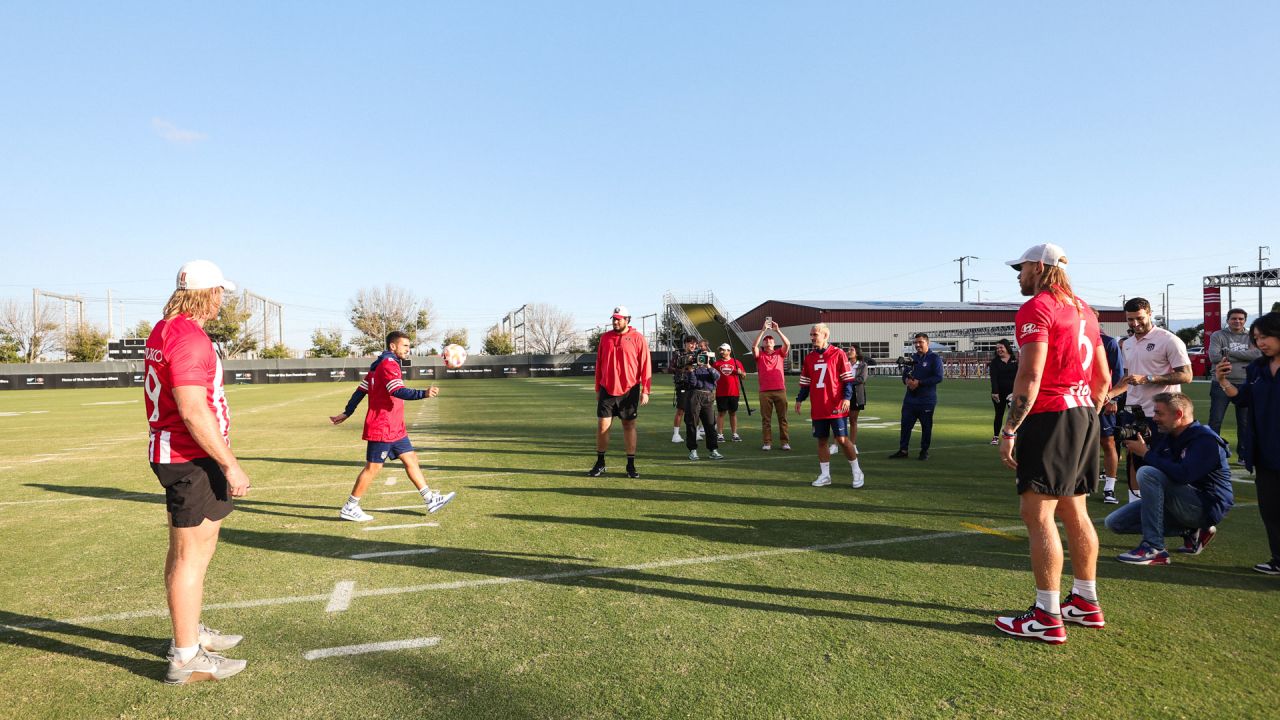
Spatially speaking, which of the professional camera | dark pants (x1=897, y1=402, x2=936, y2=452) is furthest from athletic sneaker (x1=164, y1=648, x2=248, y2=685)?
dark pants (x1=897, y1=402, x2=936, y2=452)

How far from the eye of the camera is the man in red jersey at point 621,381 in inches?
323

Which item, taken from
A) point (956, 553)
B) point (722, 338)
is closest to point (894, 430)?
point (956, 553)

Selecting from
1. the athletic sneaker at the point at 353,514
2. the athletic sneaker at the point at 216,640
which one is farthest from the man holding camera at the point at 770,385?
the athletic sneaker at the point at 216,640

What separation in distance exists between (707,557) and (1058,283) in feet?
9.53

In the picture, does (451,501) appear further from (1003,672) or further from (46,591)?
(1003,672)

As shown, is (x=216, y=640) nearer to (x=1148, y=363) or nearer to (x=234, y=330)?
(x=1148, y=363)

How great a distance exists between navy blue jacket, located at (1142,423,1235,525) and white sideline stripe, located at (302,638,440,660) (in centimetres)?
513

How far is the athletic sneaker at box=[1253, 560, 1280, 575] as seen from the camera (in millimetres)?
4359

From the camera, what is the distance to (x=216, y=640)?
338 centimetres

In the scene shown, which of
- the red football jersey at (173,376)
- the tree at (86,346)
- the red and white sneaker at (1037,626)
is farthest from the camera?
the tree at (86,346)

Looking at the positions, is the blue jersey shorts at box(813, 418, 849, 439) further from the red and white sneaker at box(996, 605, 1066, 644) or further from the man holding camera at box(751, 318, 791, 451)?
the red and white sneaker at box(996, 605, 1066, 644)

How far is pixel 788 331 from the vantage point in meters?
60.0

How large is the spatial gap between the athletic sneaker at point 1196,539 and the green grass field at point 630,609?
4.7 inches

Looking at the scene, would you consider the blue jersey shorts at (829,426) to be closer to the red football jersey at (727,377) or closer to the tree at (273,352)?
the red football jersey at (727,377)
